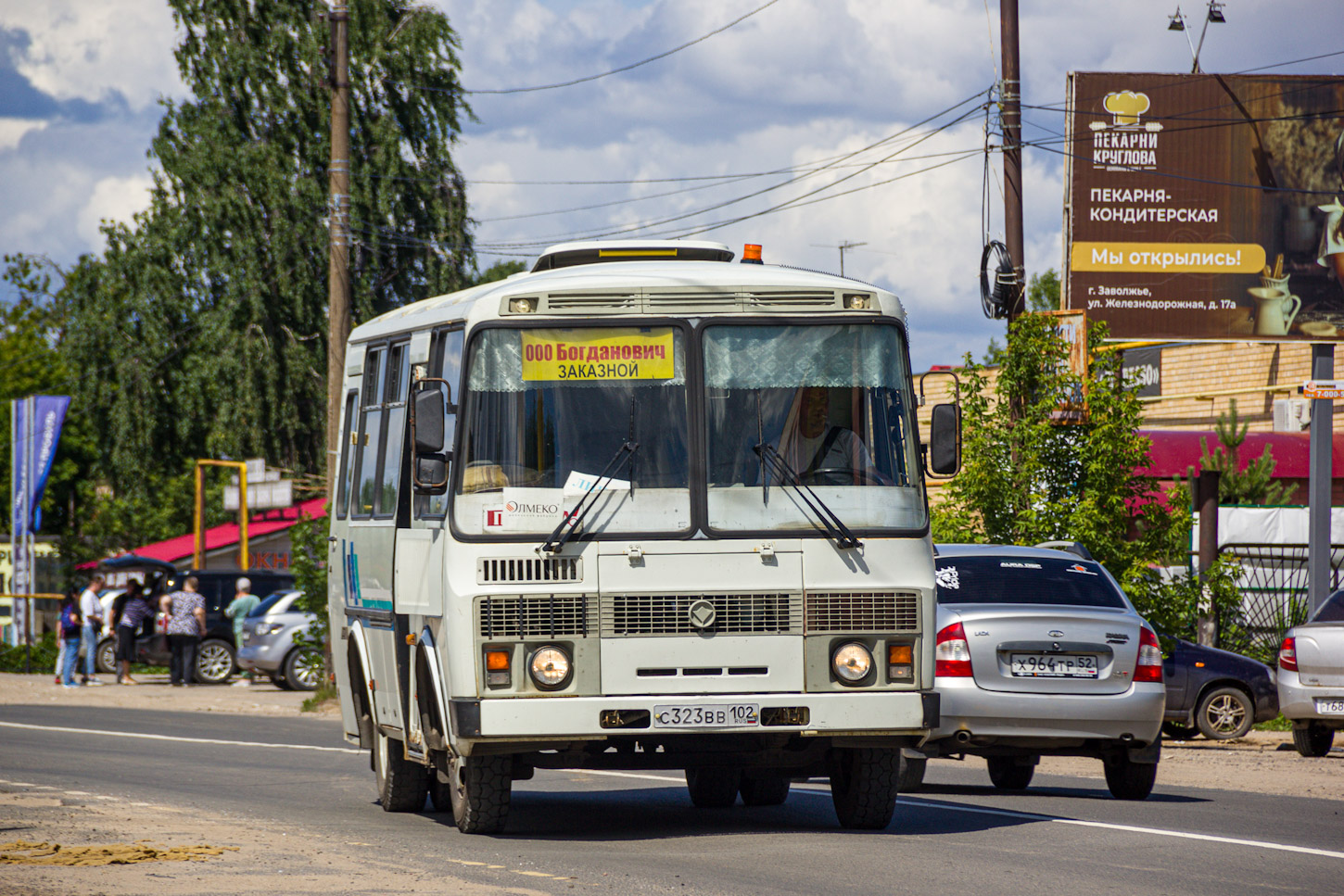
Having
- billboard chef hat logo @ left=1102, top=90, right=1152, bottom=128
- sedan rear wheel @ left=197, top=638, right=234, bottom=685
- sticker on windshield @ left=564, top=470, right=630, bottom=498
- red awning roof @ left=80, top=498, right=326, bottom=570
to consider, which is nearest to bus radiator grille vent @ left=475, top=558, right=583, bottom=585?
sticker on windshield @ left=564, top=470, right=630, bottom=498

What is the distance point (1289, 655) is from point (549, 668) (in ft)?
32.3

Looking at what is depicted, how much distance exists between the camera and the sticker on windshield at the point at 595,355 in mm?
9266

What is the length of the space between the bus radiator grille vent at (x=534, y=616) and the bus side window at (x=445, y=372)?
60 cm

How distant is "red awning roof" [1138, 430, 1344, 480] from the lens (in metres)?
32.8

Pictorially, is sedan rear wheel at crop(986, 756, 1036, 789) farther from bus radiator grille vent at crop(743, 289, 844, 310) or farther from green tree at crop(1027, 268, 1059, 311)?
green tree at crop(1027, 268, 1059, 311)

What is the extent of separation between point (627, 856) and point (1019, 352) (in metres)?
10.4

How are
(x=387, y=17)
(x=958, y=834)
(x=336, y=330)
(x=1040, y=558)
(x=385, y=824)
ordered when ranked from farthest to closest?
(x=387, y=17) → (x=336, y=330) → (x=1040, y=558) → (x=385, y=824) → (x=958, y=834)

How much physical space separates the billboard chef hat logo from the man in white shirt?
18818mm

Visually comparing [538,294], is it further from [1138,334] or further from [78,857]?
[1138,334]

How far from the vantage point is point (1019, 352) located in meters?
18.3

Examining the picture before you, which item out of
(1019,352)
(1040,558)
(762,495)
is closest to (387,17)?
(1019,352)

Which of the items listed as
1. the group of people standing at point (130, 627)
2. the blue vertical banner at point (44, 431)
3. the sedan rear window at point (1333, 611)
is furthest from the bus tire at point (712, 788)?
the blue vertical banner at point (44, 431)

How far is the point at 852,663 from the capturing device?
917 centimetres

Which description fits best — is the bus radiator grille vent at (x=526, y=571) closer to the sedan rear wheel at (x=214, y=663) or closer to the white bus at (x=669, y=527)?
the white bus at (x=669, y=527)
